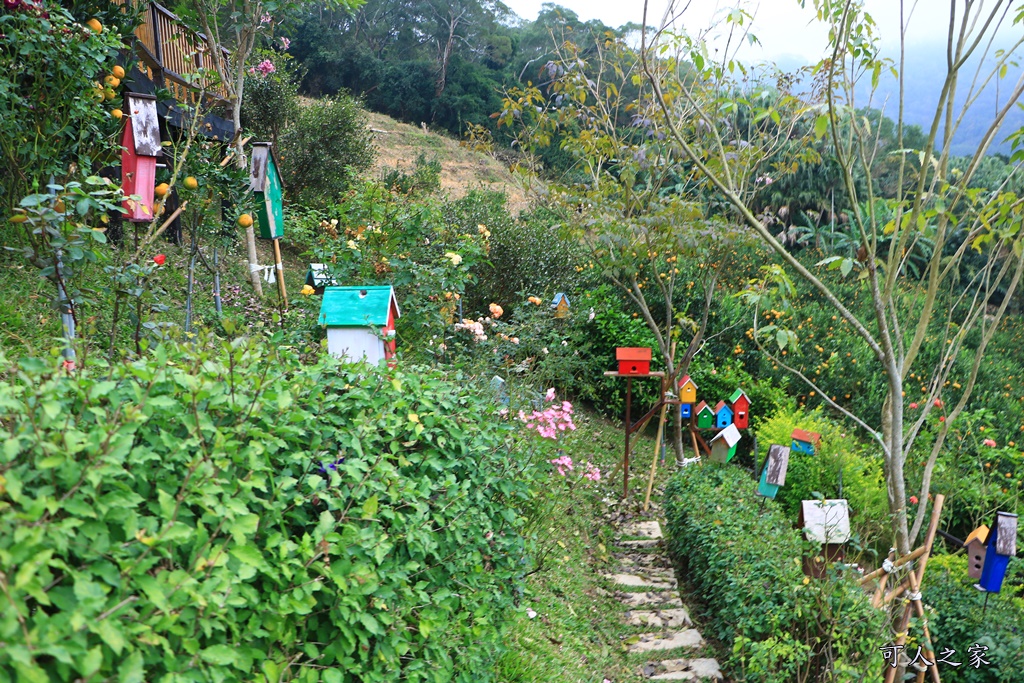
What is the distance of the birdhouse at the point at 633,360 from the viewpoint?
20.8 feet

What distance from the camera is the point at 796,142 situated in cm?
663

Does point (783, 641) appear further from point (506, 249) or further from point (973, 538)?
point (506, 249)

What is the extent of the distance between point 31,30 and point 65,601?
445 centimetres

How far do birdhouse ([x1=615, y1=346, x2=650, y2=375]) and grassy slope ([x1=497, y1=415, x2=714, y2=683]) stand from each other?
0.86 meters

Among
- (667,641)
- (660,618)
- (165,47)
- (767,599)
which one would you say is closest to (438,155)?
(165,47)

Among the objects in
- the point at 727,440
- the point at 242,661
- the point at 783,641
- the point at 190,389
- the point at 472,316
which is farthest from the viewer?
the point at 472,316

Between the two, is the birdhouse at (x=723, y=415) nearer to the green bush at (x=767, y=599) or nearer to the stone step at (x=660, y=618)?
the green bush at (x=767, y=599)

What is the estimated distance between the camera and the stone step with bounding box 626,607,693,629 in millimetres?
4359

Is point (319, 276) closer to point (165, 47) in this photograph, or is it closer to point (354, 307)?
point (354, 307)

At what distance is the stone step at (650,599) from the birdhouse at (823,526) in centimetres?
90

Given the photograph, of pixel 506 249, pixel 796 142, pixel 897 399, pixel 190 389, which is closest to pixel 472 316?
pixel 506 249

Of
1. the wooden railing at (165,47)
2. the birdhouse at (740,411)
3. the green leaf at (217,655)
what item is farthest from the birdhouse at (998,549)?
the wooden railing at (165,47)

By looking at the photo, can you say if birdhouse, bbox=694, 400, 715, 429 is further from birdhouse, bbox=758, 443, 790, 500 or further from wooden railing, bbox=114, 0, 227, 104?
wooden railing, bbox=114, 0, 227, 104

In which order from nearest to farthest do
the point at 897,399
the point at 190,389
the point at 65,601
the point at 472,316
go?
the point at 65,601, the point at 190,389, the point at 897,399, the point at 472,316
